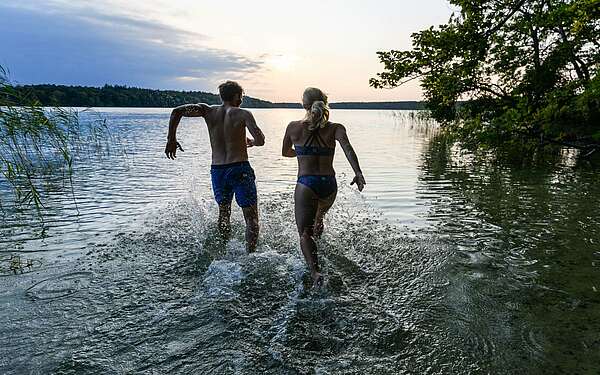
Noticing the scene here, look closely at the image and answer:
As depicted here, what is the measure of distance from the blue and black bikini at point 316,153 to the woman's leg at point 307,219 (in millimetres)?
65

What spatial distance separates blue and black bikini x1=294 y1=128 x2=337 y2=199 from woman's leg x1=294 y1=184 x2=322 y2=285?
0.21 feet

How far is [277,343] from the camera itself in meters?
3.56

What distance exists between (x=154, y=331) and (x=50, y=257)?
287cm

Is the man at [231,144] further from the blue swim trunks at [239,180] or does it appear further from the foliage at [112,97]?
the foliage at [112,97]

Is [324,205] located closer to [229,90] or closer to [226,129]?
[226,129]

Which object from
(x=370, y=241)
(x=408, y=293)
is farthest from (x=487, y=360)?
(x=370, y=241)

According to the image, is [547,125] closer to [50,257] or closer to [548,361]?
[548,361]

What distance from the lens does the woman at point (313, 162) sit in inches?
187

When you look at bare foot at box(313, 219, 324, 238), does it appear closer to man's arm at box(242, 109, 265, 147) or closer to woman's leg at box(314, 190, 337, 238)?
woman's leg at box(314, 190, 337, 238)

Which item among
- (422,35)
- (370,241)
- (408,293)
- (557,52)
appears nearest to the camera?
(408,293)

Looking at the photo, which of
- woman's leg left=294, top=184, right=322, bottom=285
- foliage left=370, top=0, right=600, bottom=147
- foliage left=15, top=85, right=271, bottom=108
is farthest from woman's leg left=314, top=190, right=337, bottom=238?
foliage left=15, top=85, right=271, bottom=108

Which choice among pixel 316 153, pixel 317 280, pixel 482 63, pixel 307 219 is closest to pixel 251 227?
pixel 307 219

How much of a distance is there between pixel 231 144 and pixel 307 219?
1593mm

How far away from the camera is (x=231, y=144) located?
5.66 m
